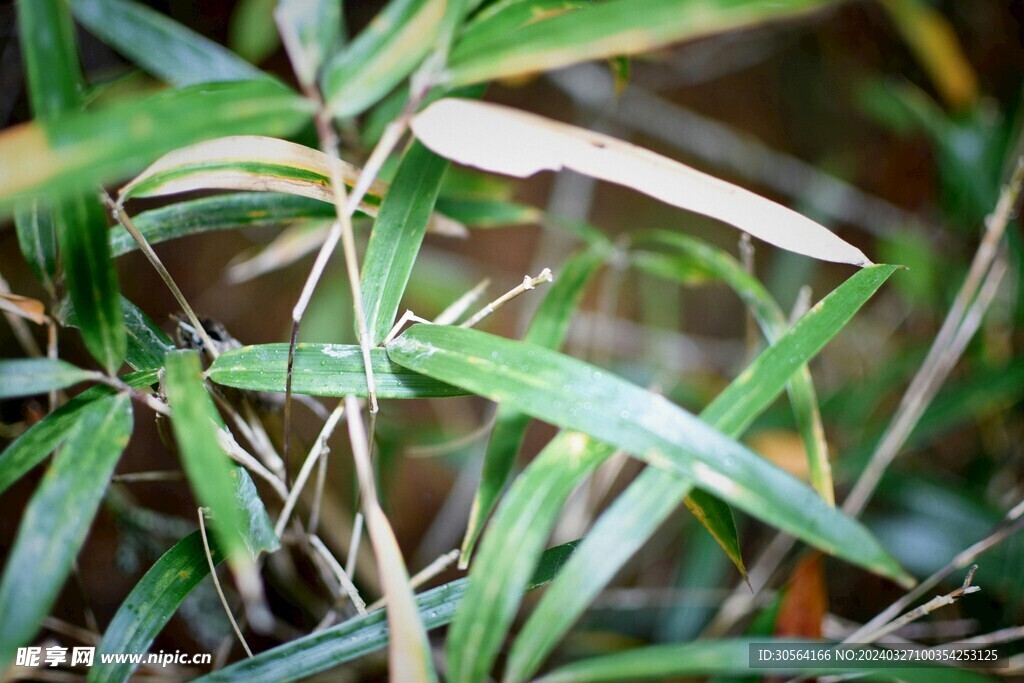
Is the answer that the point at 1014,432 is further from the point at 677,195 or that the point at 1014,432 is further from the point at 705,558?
the point at 677,195

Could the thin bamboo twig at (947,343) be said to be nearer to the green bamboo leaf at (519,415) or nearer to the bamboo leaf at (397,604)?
the green bamboo leaf at (519,415)

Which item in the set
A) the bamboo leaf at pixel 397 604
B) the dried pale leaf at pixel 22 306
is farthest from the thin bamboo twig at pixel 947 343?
the dried pale leaf at pixel 22 306

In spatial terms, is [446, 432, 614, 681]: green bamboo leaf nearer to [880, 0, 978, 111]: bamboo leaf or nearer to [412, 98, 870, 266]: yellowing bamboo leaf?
[412, 98, 870, 266]: yellowing bamboo leaf

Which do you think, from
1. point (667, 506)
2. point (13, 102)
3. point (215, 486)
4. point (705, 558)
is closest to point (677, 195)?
point (667, 506)

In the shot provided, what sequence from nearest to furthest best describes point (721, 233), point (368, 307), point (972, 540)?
point (368, 307) < point (972, 540) < point (721, 233)

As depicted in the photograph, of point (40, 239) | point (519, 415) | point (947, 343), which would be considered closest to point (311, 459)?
point (519, 415)

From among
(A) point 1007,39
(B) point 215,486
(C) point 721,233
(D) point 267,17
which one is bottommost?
(B) point 215,486
